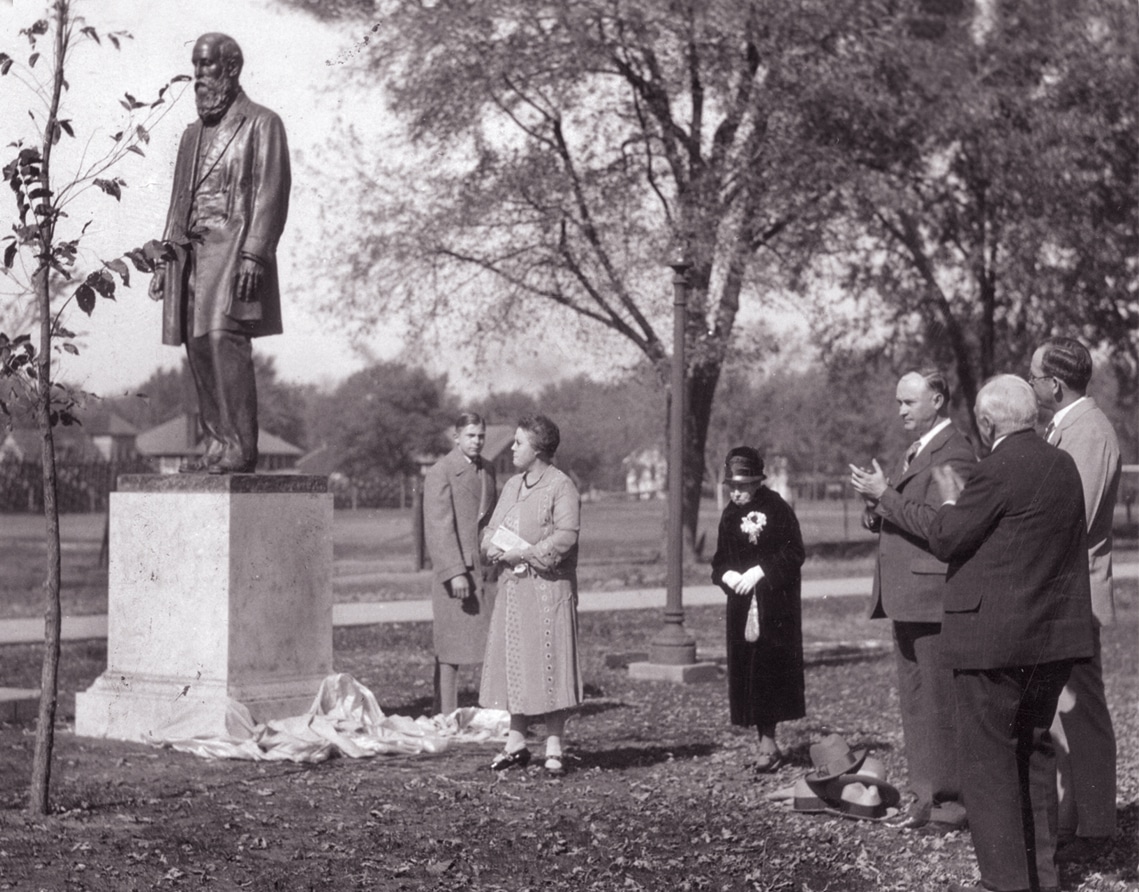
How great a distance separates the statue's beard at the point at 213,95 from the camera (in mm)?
9344

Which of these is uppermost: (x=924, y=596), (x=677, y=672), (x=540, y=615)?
(x=924, y=596)

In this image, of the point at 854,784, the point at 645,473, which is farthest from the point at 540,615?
the point at 645,473

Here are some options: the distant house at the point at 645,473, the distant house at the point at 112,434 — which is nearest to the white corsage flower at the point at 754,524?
the distant house at the point at 645,473

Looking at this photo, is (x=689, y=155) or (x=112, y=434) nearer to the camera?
(x=689, y=155)

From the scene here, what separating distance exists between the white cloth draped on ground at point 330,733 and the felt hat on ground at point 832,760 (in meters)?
2.27

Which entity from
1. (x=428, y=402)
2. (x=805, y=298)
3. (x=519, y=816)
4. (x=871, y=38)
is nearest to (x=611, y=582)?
(x=805, y=298)

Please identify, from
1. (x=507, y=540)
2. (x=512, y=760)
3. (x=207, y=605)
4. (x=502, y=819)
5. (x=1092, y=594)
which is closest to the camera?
(x=1092, y=594)

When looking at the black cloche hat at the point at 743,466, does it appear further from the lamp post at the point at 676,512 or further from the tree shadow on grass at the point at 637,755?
the lamp post at the point at 676,512

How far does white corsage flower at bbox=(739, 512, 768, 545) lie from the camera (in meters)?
8.24

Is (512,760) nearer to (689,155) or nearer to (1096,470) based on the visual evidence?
(1096,470)

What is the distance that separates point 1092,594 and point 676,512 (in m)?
6.76

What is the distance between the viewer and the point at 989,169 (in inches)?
1067

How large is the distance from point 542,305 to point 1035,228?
870 cm

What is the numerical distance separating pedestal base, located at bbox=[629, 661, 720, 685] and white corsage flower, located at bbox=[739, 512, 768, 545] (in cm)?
453
